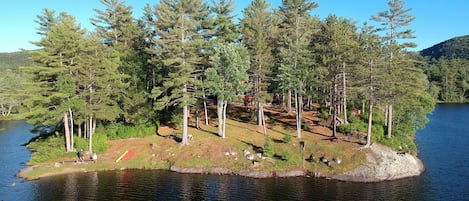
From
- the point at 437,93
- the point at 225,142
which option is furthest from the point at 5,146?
the point at 437,93

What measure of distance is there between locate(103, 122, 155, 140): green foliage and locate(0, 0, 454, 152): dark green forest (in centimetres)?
14

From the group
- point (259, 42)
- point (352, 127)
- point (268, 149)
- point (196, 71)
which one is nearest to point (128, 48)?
point (196, 71)

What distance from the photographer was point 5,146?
5438 centimetres

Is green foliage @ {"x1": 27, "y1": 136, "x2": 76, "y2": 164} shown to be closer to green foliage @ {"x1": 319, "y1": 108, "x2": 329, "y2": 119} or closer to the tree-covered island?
the tree-covered island

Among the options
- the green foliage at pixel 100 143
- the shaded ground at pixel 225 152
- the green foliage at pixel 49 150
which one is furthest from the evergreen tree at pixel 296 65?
the green foliage at pixel 49 150

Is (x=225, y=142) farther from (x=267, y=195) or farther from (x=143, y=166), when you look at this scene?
(x=267, y=195)

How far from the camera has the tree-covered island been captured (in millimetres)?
39781

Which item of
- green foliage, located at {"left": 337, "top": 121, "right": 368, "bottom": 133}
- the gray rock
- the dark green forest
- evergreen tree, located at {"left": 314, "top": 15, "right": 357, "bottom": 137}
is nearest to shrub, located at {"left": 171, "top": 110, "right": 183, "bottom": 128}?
the dark green forest

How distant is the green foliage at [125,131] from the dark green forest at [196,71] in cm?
14

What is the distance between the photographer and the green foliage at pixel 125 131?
4738 centimetres

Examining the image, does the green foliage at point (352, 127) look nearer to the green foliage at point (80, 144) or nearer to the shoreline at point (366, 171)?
the shoreline at point (366, 171)

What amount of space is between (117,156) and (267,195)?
65.3 ft

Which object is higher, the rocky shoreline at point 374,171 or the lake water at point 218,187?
the rocky shoreline at point 374,171

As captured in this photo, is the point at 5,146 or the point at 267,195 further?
the point at 5,146
